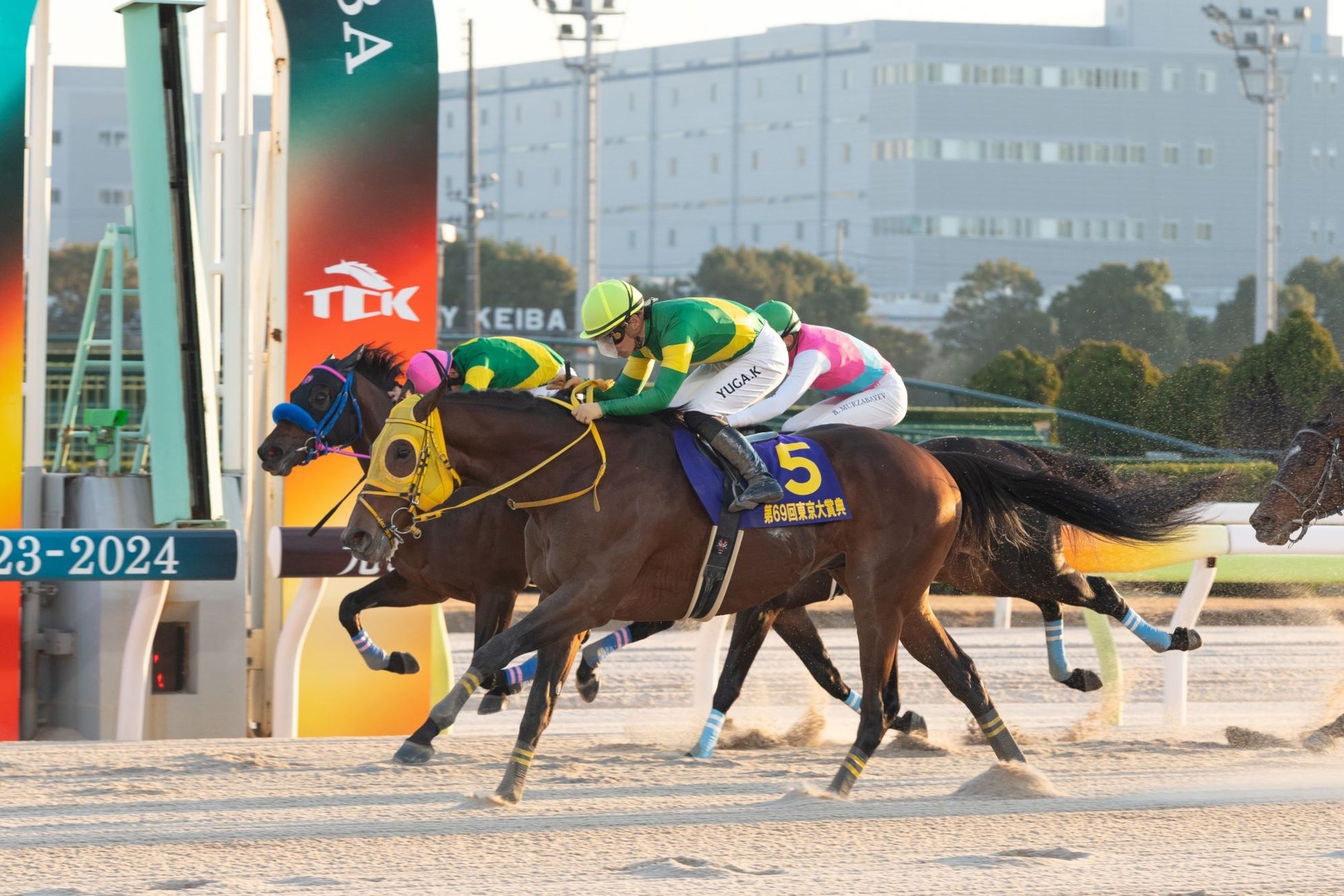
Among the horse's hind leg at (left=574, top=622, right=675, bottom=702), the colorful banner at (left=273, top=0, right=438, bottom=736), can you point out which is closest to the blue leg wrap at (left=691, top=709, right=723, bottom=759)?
the horse's hind leg at (left=574, top=622, right=675, bottom=702)

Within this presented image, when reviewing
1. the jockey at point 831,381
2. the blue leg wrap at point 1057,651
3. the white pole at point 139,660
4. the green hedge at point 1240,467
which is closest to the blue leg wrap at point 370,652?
the white pole at point 139,660

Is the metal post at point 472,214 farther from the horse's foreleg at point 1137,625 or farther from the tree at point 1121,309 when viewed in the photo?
the horse's foreleg at point 1137,625

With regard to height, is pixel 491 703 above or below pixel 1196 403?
below

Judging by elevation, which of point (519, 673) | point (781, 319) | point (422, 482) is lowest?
point (519, 673)

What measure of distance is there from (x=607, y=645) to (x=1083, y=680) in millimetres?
1893

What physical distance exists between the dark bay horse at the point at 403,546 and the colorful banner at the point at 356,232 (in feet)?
2.14

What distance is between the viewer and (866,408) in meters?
7.02

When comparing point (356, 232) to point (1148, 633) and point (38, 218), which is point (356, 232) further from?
point (1148, 633)

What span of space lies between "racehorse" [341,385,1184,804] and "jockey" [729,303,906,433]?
Result: 1.86 ft

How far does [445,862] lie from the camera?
4621mm

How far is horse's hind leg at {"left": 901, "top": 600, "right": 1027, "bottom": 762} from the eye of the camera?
19.8 feet

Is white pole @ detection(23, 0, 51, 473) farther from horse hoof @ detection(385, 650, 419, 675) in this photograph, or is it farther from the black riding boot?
the black riding boot

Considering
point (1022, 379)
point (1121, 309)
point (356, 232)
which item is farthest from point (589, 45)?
point (356, 232)

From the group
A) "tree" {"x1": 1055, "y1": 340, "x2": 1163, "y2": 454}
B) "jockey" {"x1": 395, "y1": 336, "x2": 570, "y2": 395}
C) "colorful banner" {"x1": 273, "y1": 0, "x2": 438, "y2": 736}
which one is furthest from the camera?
"tree" {"x1": 1055, "y1": 340, "x2": 1163, "y2": 454}
